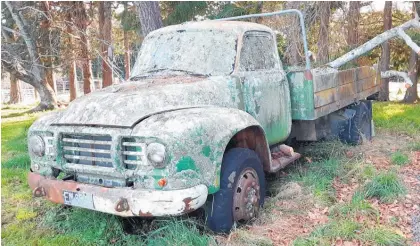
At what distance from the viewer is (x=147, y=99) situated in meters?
3.96

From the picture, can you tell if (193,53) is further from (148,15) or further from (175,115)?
(148,15)

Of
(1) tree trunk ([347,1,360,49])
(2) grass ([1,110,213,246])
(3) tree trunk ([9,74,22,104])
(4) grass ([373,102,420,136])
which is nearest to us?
(2) grass ([1,110,213,246])

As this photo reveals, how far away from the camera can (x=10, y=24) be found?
59.4ft

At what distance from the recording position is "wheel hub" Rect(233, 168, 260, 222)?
4113 mm

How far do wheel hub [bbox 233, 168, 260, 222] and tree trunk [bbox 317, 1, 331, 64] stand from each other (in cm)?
574

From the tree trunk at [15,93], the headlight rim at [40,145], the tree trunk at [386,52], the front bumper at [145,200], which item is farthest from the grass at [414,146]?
the tree trunk at [15,93]

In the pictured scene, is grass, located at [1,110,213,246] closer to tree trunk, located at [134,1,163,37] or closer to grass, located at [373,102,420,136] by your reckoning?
tree trunk, located at [134,1,163,37]

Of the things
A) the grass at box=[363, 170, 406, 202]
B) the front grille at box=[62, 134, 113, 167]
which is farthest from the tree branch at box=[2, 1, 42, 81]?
the grass at box=[363, 170, 406, 202]

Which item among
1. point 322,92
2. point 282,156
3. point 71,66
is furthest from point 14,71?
point 282,156

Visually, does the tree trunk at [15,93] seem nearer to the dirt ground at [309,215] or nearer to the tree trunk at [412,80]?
the tree trunk at [412,80]

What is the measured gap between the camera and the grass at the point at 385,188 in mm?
4859

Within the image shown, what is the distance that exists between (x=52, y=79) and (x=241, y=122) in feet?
71.1

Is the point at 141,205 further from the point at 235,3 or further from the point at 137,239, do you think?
the point at 235,3

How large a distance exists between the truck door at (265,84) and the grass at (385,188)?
48.3 inches
